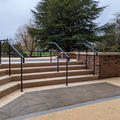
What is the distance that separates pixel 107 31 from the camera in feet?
35.1

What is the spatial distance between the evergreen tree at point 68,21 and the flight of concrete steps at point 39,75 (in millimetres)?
4812

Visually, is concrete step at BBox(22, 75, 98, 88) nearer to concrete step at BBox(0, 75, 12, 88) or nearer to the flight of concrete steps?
the flight of concrete steps

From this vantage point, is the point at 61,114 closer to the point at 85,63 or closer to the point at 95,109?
the point at 95,109

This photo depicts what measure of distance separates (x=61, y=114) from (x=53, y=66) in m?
2.74

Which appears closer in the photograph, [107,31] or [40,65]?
[40,65]

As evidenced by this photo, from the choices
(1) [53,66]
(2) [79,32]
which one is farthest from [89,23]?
(1) [53,66]

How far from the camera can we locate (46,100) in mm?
2758

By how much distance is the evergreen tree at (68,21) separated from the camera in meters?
9.62

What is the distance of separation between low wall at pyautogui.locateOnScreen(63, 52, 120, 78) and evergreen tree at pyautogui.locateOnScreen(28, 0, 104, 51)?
14.2ft

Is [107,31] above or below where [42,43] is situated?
above

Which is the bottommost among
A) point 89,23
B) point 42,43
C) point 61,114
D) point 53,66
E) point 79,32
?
point 61,114

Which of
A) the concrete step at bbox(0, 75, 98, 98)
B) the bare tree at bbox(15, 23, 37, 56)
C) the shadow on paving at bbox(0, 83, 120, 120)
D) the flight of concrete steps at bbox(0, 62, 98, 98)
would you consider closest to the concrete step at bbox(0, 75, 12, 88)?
the flight of concrete steps at bbox(0, 62, 98, 98)

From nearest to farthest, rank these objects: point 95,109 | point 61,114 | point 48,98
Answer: point 61,114 < point 95,109 < point 48,98

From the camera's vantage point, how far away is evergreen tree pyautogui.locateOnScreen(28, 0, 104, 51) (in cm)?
962
